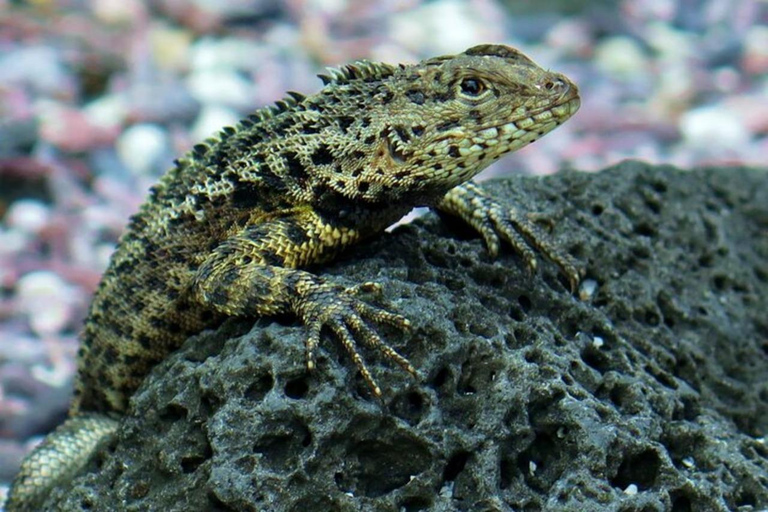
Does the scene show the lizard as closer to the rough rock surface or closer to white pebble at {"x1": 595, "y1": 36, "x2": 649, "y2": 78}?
the rough rock surface

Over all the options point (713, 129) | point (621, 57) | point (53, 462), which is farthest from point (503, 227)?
point (621, 57)

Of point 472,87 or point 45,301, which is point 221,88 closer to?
point 45,301

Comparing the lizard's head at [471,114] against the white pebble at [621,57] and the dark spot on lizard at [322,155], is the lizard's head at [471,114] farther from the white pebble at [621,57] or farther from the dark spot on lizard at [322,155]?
the white pebble at [621,57]

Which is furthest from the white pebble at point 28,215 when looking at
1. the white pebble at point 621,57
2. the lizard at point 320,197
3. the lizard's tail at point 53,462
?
the white pebble at point 621,57

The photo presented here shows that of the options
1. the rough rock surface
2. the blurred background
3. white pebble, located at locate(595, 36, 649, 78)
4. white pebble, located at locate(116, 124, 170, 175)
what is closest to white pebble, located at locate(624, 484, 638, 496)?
the rough rock surface

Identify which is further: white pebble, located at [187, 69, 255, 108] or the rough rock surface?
white pebble, located at [187, 69, 255, 108]

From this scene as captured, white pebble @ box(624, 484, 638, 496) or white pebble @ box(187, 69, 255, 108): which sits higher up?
white pebble @ box(187, 69, 255, 108)

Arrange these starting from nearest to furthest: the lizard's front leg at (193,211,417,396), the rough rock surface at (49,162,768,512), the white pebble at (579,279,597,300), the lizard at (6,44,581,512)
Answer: the rough rock surface at (49,162,768,512), the lizard's front leg at (193,211,417,396), the lizard at (6,44,581,512), the white pebble at (579,279,597,300)

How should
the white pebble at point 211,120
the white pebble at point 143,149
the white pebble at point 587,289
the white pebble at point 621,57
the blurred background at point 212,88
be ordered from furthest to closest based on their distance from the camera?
the white pebble at point 621,57, the white pebble at point 211,120, the white pebble at point 143,149, the blurred background at point 212,88, the white pebble at point 587,289

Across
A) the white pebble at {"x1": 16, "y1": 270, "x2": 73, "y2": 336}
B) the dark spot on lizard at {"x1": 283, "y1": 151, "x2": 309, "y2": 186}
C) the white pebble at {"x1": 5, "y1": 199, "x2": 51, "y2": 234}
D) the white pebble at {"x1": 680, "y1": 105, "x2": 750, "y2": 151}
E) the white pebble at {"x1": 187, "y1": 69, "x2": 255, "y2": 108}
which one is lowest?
the dark spot on lizard at {"x1": 283, "y1": 151, "x2": 309, "y2": 186}
